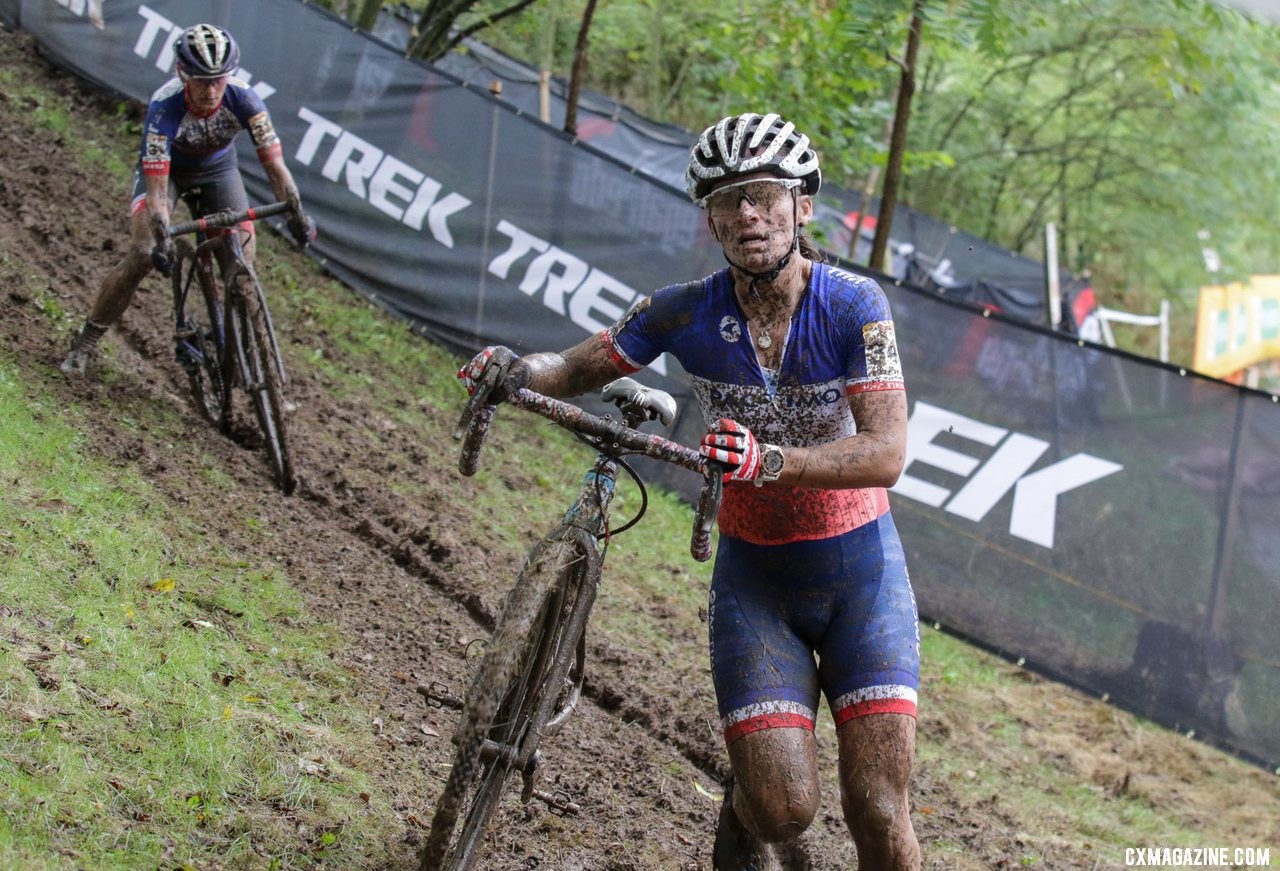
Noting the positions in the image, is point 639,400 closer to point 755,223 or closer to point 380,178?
point 755,223

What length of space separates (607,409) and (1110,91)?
16876mm

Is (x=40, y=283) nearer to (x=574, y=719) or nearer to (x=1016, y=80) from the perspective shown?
(x=574, y=719)

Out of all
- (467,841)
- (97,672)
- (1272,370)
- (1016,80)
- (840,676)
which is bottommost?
(97,672)

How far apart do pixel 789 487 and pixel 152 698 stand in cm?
244

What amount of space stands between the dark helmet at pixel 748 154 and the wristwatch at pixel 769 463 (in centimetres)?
93

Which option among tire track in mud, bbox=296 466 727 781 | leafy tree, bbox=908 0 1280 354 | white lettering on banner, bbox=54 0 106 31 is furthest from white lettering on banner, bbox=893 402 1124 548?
leafy tree, bbox=908 0 1280 354

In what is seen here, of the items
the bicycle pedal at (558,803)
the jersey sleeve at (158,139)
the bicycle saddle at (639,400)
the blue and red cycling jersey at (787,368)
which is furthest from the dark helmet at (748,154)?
the jersey sleeve at (158,139)

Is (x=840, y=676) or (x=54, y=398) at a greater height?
(x=840, y=676)

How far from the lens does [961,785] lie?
6.93 metres

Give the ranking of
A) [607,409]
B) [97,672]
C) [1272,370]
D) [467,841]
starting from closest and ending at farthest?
[467,841], [97,672], [607,409], [1272,370]

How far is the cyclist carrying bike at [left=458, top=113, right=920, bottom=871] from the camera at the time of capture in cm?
380

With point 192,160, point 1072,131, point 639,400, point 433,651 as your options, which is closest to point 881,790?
point 639,400

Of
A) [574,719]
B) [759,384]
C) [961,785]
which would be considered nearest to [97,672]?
[574,719]

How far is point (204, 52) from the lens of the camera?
7281 millimetres
